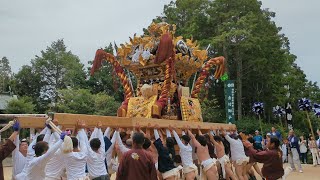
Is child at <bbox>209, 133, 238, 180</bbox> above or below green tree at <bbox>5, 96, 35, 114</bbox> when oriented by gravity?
below

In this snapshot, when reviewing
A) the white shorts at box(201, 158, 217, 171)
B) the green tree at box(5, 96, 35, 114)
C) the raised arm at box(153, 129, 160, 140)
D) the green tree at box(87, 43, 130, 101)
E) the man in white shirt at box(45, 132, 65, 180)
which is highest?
the green tree at box(87, 43, 130, 101)

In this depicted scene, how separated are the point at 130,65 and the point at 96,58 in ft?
3.49

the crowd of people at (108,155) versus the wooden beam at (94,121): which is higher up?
the wooden beam at (94,121)

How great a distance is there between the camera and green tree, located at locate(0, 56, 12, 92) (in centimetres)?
3377

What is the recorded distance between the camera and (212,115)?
25.9 m

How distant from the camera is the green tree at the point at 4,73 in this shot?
33.8m

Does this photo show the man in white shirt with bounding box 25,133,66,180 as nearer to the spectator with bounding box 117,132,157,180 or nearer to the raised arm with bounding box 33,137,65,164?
the raised arm with bounding box 33,137,65,164

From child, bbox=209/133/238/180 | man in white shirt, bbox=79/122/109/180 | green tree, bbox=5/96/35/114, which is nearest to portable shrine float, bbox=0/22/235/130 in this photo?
child, bbox=209/133/238/180

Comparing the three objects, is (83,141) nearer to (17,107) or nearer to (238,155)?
(238,155)

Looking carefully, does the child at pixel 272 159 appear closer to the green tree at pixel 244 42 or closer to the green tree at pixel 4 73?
the green tree at pixel 244 42

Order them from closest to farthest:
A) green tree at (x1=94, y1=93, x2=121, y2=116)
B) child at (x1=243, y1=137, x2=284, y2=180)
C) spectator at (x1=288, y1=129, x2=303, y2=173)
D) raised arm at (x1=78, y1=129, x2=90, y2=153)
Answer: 1. raised arm at (x1=78, y1=129, x2=90, y2=153)
2. child at (x1=243, y1=137, x2=284, y2=180)
3. spectator at (x1=288, y1=129, x2=303, y2=173)
4. green tree at (x1=94, y1=93, x2=121, y2=116)

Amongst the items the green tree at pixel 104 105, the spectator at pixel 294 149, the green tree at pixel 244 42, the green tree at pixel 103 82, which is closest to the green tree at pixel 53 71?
the green tree at pixel 103 82

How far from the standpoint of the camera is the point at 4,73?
39.8 m

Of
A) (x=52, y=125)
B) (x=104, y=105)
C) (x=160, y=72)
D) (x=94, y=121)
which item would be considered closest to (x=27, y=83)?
(x=104, y=105)
